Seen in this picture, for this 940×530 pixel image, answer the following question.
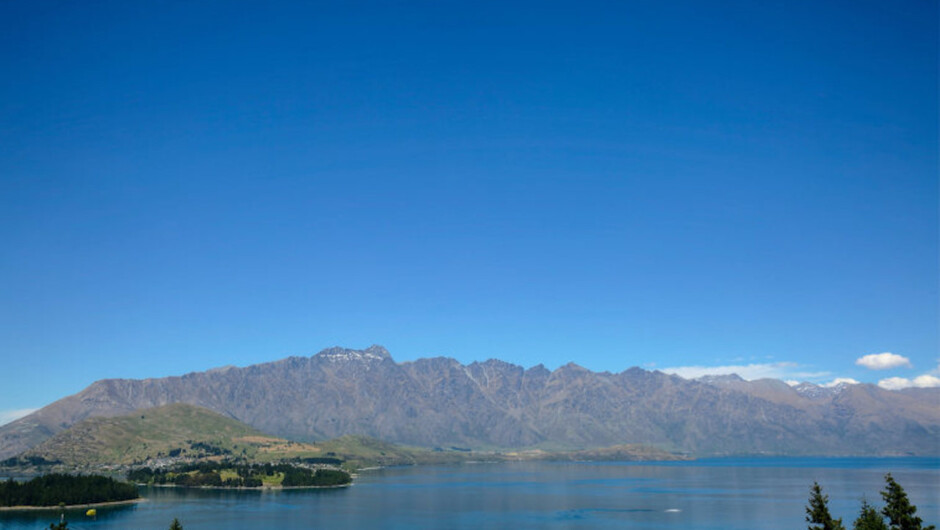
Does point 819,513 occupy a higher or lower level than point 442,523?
higher

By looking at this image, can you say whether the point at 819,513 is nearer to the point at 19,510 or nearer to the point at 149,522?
the point at 149,522

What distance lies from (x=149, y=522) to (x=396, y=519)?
212 ft

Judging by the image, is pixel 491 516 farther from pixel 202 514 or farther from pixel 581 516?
pixel 202 514

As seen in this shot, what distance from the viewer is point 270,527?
567 feet

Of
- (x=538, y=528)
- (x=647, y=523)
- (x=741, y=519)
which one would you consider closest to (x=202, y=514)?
(x=538, y=528)

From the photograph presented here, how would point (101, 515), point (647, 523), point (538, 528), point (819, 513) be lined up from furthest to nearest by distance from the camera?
point (101, 515) → point (647, 523) → point (538, 528) → point (819, 513)

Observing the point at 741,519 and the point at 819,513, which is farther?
the point at 741,519

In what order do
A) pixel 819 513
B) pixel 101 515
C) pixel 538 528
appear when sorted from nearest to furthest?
pixel 819 513, pixel 538 528, pixel 101 515

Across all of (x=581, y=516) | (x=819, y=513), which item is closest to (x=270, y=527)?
(x=581, y=516)

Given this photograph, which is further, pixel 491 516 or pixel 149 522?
pixel 491 516

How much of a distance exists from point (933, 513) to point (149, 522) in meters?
213

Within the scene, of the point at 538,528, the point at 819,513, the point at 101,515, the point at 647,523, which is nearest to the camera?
the point at 819,513

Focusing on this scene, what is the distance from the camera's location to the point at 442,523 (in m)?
180

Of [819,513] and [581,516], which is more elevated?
[819,513]
